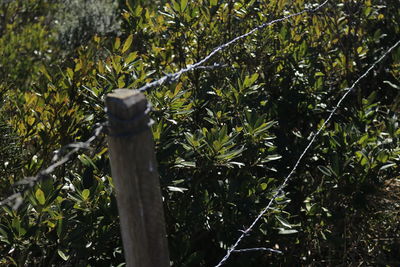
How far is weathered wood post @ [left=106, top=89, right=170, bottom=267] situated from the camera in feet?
5.36

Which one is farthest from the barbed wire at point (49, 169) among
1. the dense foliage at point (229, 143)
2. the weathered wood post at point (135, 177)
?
the dense foliage at point (229, 143)

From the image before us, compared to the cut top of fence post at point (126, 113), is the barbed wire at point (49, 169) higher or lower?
lower

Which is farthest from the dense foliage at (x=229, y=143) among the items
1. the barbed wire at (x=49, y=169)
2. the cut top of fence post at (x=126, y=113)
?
the cut top of fence post at (x=126, y=113)

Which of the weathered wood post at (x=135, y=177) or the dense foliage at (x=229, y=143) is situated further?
the dense foliage at (x=229, y=143)

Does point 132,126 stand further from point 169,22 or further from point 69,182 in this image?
point 169,22

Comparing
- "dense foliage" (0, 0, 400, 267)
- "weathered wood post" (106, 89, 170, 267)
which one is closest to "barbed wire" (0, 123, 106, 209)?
"weathered wood post" (106, 89, 170, 267)

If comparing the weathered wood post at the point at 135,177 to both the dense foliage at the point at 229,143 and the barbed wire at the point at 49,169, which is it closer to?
the barbed wire at the point at 49,169

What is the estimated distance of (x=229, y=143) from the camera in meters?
2.88

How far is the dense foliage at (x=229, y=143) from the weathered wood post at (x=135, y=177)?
847mm

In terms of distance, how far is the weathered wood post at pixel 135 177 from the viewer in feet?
5.36

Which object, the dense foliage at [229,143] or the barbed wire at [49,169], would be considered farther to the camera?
the dense foliage at [229,143]

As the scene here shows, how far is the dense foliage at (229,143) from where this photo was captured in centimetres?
277

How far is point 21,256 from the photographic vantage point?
2.62 metres

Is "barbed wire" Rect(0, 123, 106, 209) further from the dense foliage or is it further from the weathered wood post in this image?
the dense foliage
